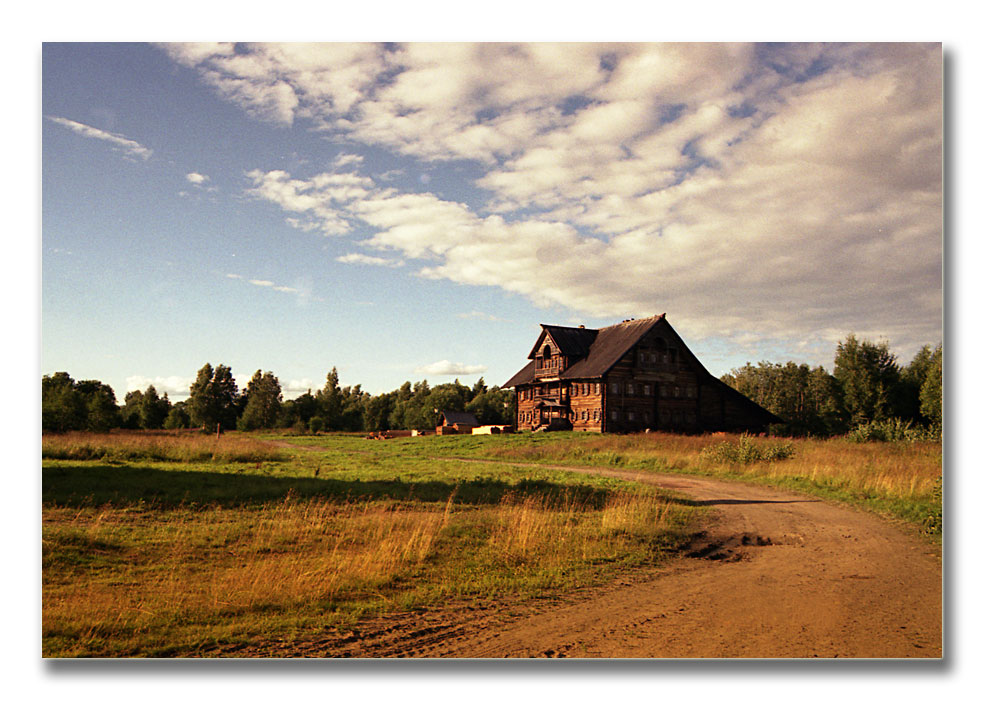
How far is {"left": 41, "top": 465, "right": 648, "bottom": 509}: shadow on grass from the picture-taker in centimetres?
1318

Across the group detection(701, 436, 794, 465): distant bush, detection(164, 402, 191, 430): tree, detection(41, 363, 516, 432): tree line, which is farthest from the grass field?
detection(701, 436, 794, 465): distant bush

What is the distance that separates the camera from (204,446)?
13.6m

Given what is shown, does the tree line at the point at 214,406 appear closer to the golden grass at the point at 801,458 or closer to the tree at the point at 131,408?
the tree at the point at 131,408

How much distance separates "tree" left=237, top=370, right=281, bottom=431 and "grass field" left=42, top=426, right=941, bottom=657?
Result: 183 cm

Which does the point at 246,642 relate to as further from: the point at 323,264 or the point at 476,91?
the point at 476,91

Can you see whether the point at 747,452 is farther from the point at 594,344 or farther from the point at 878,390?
the point at 594,344

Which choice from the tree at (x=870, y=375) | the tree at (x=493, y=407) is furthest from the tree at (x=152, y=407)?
the tree at (x=493, y=407)

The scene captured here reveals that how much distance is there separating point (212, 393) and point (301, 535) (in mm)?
3559

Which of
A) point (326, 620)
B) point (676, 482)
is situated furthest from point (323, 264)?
point (676, 482)

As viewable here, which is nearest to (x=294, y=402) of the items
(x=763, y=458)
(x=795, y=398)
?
(x=763, y=458)

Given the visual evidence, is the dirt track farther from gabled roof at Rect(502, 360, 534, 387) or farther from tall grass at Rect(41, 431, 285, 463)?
gabled roof at Rect(502, 360, 534, 387)

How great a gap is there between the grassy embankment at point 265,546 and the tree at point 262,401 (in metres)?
1.87

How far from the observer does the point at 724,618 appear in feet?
23.6
